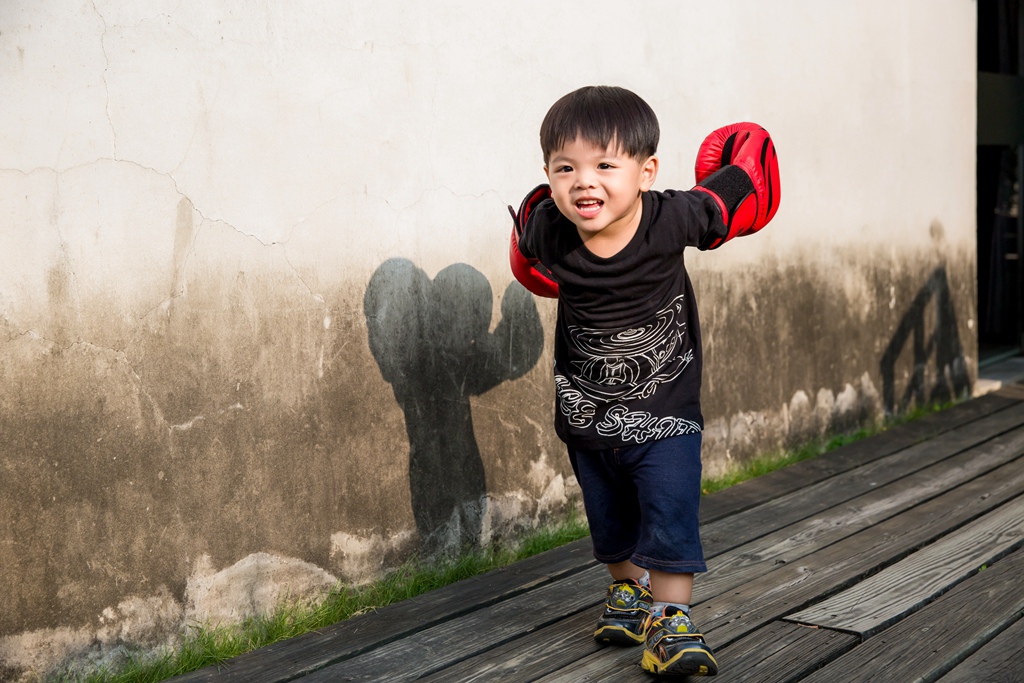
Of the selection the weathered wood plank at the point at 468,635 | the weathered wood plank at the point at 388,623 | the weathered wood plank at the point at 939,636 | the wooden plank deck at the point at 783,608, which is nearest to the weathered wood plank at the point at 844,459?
the wooden plank deck at the point at 783,608

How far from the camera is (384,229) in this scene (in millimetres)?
2965

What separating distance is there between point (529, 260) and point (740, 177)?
0.52m

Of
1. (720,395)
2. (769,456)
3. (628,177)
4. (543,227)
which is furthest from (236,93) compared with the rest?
(769,456)

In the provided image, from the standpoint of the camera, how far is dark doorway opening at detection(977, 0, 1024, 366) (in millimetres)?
6227

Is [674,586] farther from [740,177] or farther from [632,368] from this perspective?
[740,177]

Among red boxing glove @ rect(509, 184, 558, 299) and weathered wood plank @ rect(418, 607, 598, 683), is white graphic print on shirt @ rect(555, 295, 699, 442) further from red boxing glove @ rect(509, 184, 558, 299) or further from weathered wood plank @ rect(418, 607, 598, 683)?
weathered wood plank @ rect(418, 607, 598, 683)

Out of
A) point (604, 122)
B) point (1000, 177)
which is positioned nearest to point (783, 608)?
point (604, 122)

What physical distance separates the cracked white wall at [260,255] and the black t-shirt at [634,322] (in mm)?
664

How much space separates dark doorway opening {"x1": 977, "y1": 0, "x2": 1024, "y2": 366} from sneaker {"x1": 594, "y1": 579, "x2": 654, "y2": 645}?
442 cm

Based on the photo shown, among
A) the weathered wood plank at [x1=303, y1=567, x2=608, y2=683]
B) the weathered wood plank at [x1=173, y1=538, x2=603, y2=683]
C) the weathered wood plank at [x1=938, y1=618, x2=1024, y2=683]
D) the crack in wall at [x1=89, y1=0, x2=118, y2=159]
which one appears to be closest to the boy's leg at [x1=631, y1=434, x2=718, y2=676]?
the weathered wood plank at [x1=303, y1=567, x2=608, y2=683]

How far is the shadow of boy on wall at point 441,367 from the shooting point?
301 centimetres

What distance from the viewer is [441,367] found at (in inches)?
123

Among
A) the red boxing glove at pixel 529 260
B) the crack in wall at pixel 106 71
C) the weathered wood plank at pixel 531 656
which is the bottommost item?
the weathered wood plank at pixel 531 656

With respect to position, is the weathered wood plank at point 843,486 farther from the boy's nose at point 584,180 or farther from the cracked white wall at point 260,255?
the boy's nose at point 584,180
